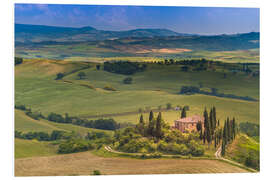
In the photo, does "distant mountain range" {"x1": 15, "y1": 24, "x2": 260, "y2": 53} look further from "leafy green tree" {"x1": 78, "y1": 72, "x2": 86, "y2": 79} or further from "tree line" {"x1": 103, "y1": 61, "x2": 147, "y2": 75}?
"leafy green tree" {"x1": 78, "y1": 72, "x2": 86, "y2": 79}

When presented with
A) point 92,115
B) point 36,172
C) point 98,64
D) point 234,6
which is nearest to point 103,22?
point 98,64

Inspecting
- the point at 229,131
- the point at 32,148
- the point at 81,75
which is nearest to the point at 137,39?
the point at 81,75

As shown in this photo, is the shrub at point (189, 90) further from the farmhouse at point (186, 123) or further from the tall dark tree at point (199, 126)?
the tall dark tree at point (199, 126)

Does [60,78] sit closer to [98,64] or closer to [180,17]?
[98,64]

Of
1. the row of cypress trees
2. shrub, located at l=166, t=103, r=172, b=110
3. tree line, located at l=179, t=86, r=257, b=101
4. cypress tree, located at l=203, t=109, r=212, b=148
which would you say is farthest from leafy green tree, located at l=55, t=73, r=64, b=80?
the row of cypress trees

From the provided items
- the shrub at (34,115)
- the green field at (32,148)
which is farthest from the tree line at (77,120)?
the green field at (32,148)

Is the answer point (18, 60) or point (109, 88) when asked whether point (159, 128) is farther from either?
point (18, 60)
